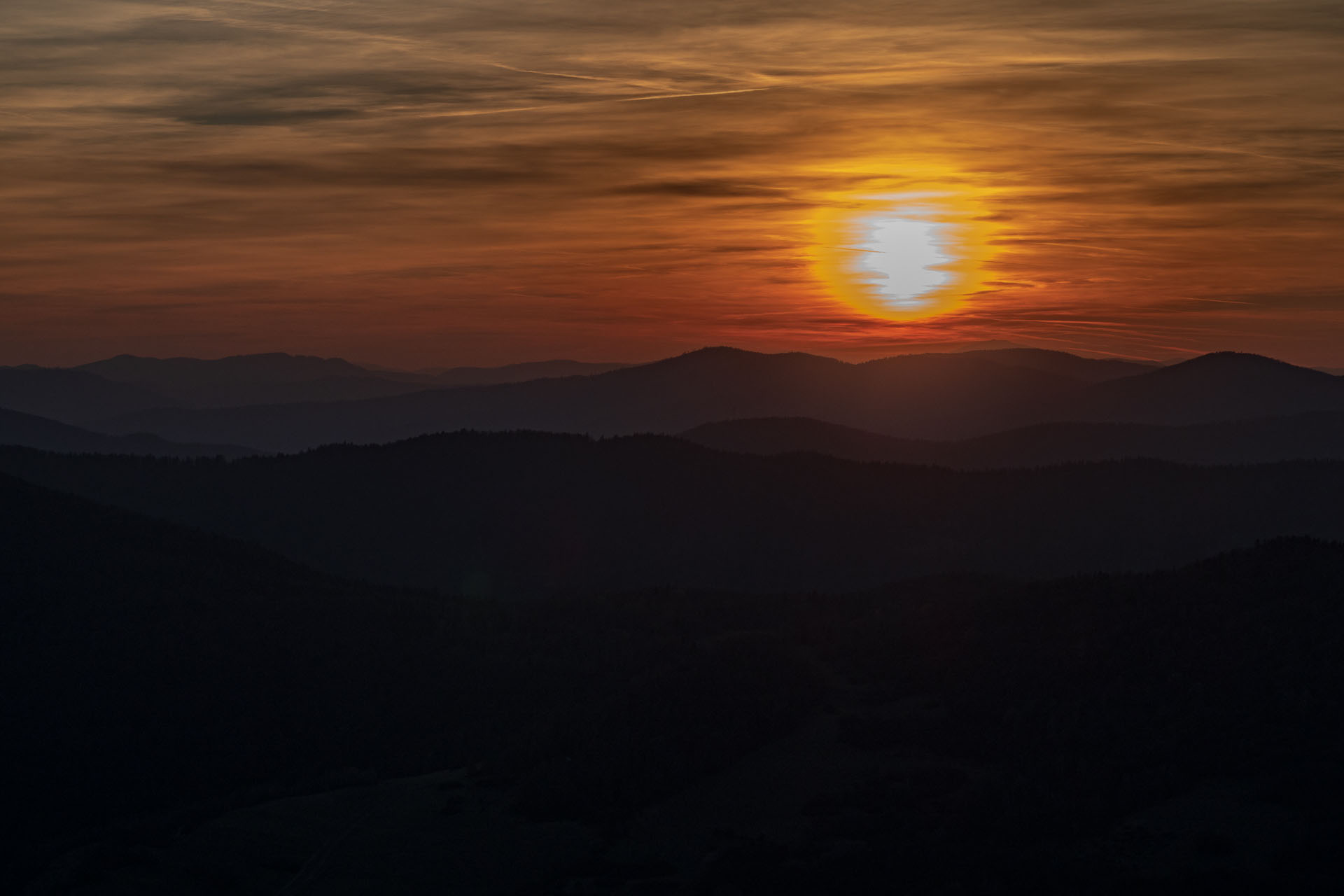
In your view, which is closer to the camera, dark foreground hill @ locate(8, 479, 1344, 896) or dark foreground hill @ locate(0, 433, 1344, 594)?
dark foreground hill @ locate(8, 479, 1344, 896)

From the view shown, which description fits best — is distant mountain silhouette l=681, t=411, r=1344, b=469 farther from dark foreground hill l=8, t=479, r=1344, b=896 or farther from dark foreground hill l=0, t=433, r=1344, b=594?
dark foreground hill l=8, t=479, r=1344, b=896

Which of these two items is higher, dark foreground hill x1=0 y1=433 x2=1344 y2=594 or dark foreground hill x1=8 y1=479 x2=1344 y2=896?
dark foreground hill x1=8 y1=479 x2=1344 y2=896

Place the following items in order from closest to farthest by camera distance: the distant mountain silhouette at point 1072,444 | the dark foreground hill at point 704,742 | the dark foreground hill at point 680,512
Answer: the dark foreground hill at point 704,742 < the dark foreground hill at point 680,512 < the distant mountain silhouette at point 1072,444

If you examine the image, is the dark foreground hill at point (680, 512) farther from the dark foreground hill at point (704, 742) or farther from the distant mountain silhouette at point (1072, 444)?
the dark foreground hill at point (704, 742)

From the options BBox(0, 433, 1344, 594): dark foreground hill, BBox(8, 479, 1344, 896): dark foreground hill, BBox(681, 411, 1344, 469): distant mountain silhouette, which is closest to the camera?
BBox(8, 479, 1344, 896): dark foreground hill

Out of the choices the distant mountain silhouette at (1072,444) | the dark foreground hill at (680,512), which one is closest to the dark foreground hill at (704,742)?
the dark foreground hill at (680,512)

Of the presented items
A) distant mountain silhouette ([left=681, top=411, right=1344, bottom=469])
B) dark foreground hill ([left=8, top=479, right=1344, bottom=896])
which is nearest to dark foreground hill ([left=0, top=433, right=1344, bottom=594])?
distant mountain silhouette ([left=681, top=411, right=1344, bottom=469])

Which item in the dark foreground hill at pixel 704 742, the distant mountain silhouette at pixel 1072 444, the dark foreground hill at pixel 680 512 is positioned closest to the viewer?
the dark foreground hill at pixel 704 742
